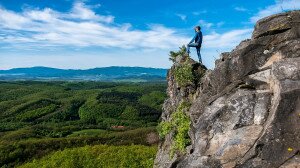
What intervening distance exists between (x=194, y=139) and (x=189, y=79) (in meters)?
7.68

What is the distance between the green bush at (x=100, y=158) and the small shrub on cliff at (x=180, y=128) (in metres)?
68.9

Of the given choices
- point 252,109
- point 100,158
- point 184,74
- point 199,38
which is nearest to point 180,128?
point 184,74

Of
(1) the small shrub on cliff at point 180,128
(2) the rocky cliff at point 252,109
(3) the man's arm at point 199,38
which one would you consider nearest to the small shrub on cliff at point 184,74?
(1) the small shrub on cliff at point 180,128

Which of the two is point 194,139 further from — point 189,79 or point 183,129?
point 189,79

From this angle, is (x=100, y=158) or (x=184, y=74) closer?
(x=184, y=74)

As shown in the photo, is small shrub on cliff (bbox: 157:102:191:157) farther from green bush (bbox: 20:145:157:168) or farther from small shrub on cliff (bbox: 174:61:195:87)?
green bush (bbox: 20:145:157:168)

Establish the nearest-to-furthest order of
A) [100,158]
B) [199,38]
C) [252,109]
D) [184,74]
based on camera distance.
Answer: [252,109] < [184,74] < [199,38] < [100,158]

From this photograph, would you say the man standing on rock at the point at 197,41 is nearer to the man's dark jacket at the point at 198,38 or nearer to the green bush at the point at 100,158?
the man's dark jacket at the point at 198,38

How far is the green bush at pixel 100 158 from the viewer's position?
102 metres

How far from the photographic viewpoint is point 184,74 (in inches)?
1178

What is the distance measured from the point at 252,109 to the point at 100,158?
308 feet

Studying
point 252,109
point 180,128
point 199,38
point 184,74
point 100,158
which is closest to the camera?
point 252,109

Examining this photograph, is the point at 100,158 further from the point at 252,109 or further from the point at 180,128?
the point at 252,109

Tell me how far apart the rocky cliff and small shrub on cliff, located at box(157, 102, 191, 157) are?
73 mm
